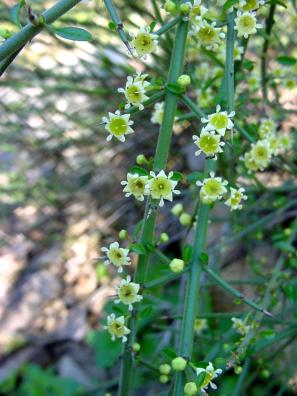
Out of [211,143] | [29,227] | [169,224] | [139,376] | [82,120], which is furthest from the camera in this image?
[29,227]

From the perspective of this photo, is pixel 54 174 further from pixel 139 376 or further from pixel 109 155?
pixel 139 376

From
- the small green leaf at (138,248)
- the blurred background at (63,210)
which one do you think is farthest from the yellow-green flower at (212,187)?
the blurred background at (63,210)

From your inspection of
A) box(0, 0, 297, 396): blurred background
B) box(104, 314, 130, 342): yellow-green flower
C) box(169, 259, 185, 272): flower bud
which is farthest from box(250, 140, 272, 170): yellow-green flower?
box(0, 0, 297, 396): blurred background

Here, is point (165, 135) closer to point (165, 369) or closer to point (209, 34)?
point (209, 34)

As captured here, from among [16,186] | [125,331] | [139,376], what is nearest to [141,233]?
[125,331]

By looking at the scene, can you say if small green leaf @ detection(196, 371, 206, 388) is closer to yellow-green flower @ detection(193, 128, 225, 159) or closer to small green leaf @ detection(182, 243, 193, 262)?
small green leaf @ detection(182, 243, 193, 262)
